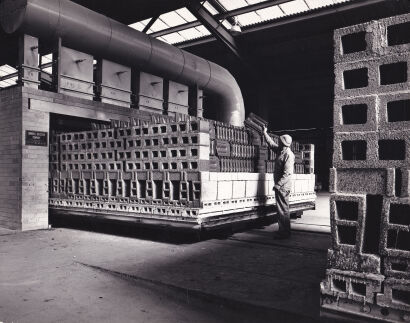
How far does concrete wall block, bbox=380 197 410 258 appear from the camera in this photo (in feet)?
8.13

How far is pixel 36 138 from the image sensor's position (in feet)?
24.4

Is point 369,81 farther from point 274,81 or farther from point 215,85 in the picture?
point 274,81

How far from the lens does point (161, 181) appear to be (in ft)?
20.9

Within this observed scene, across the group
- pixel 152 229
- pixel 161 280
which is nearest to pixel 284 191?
pixel 152 229

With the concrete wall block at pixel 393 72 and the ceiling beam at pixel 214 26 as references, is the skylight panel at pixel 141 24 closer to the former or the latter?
the ceiling beam at pixel 214 26

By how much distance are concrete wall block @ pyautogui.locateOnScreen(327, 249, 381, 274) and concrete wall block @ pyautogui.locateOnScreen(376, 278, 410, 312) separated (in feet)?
0.40

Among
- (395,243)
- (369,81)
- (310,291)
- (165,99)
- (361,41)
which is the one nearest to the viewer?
(395,243)

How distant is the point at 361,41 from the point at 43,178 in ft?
22.7

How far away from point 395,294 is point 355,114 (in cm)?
145

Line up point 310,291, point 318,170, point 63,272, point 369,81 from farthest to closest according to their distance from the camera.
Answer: point 318,170 → point 63,272 → point 310,291 → point 369,81

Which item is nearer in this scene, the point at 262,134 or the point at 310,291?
the point at 310,291

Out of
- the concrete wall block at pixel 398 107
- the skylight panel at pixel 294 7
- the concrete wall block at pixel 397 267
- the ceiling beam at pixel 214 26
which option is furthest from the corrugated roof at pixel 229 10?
the concrete wall block at pixel 397 267

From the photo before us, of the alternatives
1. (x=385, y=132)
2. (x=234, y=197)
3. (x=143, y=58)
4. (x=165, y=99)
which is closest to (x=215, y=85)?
(x=165, y=99)

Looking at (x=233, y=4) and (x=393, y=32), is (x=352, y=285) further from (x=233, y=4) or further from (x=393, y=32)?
(x=233, y=4)
